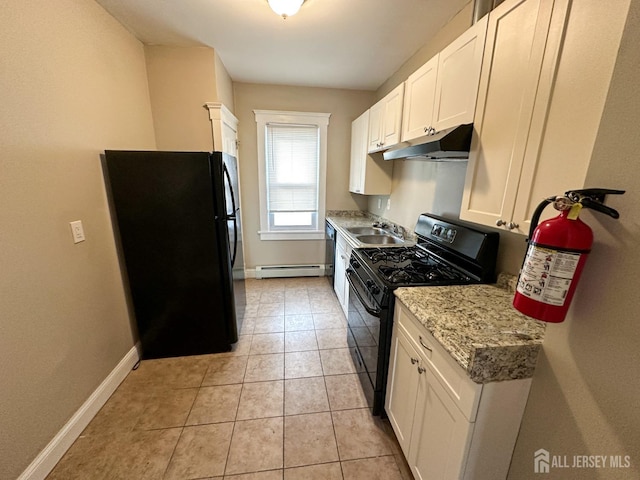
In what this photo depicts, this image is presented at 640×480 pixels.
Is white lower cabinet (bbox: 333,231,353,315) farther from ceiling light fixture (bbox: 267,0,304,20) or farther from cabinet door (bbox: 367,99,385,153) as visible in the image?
ceiling light fixture (bbox: 267,0,304,20)

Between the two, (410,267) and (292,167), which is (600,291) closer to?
(410,267)

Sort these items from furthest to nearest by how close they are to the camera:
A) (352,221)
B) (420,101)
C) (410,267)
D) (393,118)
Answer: (352,221)
(393,118)
(420,101)
(410,267)

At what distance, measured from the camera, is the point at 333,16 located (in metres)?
1.93

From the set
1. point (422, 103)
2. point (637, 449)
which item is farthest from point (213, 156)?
point (637, 449)

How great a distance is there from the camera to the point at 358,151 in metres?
3.26

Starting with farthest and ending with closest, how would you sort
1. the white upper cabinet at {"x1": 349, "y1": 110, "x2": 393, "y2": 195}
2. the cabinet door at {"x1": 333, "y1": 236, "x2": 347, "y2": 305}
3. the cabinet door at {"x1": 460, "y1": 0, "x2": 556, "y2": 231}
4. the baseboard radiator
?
the baseboard radiator
the white upper cabinet at {"x1": 349, "y1": 110, "x2": 393, "y2": 195}
the cabinet door at {"x1": 333, "y1": 236, "x2": 347, "y2": 305}
the cabinet door at {"x1": 460, "y1": 0, "x2": 556, "y2": 231}

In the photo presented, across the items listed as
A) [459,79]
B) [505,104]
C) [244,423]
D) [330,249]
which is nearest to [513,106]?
[505,104]

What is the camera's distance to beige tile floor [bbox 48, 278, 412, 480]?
140 centimetres

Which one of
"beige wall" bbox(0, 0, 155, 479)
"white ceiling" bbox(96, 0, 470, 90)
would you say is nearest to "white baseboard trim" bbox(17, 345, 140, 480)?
"beige wall" bbox(0, 0, 155, 479)

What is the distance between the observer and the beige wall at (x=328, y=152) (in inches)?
134

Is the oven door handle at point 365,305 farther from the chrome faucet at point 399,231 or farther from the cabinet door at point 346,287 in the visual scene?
the chrome faucet at point 399,231

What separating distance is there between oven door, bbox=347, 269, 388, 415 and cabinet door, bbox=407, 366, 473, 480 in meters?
0.36

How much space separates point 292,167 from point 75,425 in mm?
3195
